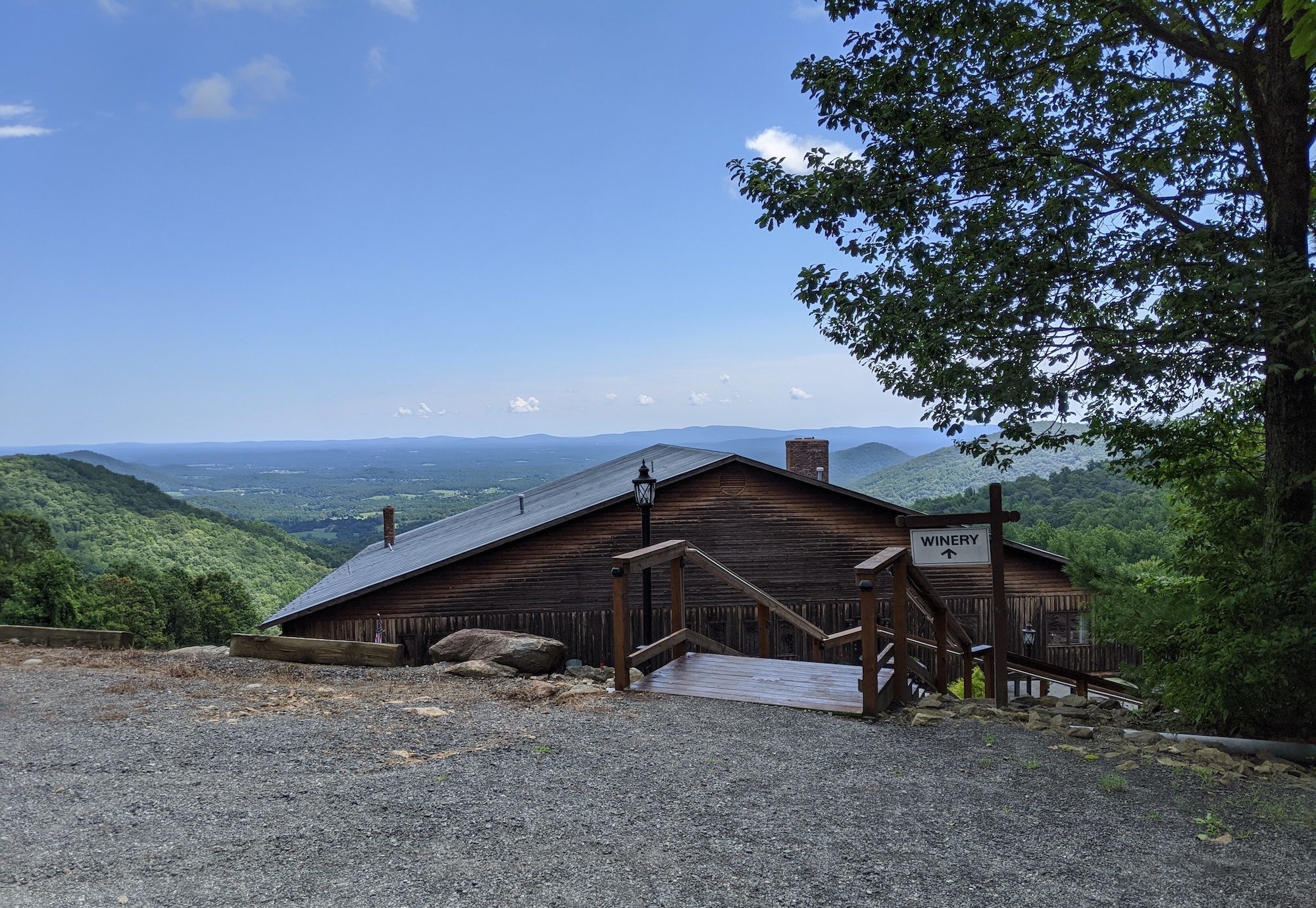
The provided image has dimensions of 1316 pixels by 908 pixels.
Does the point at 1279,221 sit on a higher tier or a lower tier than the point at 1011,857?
higher

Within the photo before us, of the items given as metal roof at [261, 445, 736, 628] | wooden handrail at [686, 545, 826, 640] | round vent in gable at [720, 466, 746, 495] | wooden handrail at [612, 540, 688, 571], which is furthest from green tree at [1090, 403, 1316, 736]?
round vent in gable at [720, 466, 746, 495]

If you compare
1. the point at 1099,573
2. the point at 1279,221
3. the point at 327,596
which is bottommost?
the point at 327,596

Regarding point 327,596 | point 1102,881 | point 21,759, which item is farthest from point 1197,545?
point 327,596

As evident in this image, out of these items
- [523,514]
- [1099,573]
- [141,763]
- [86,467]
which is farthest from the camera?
[86,467]

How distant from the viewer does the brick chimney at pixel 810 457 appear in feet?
81.4

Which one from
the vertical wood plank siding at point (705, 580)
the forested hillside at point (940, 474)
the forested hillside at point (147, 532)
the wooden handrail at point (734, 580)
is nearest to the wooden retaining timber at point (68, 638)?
the vertical wood plank siding at point (705, 580)

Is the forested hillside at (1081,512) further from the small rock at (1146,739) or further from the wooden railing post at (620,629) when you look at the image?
the wooden railing post at (620,629)

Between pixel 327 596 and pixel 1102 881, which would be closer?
pixel 1102 881

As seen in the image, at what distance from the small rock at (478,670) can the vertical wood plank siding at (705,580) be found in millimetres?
8714

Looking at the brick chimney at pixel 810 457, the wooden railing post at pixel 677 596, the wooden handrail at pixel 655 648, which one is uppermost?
the brick chimney at pixel 810 457

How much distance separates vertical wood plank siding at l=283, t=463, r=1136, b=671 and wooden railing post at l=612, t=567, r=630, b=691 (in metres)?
10.5

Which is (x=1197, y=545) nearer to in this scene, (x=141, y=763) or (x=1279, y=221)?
(x=1279, y=221)

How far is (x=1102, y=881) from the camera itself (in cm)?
407

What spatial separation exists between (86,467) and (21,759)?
103 metres
